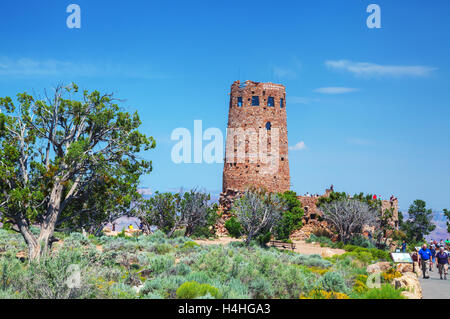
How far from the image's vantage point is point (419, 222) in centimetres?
4888

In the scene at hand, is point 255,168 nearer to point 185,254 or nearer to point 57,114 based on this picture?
point 185,254

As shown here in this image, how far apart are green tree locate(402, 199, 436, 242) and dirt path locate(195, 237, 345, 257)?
772 inches

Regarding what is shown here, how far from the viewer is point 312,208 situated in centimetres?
3850

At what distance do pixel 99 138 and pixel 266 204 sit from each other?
12.5m

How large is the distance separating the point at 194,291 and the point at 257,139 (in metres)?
28.2

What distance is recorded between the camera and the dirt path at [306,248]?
2445cm

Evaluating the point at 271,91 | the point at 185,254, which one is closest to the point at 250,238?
the point at 185,254

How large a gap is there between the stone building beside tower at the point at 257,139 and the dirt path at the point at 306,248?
5685 millimetres

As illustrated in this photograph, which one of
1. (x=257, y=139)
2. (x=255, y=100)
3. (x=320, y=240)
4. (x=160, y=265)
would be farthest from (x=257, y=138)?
(x=160, y=265)

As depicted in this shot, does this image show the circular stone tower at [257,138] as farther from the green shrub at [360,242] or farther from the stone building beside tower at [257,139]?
the green shrub at [360,242]

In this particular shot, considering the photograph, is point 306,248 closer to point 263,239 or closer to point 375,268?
point 263,239

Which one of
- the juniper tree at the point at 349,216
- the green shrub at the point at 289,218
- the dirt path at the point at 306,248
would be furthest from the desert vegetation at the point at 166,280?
the juniper tree at the point at 349,216

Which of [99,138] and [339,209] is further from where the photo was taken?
[339,209]

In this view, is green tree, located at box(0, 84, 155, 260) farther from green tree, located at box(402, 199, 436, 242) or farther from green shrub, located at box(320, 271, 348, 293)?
green tree, located at box(402, 199, 436, 242)
